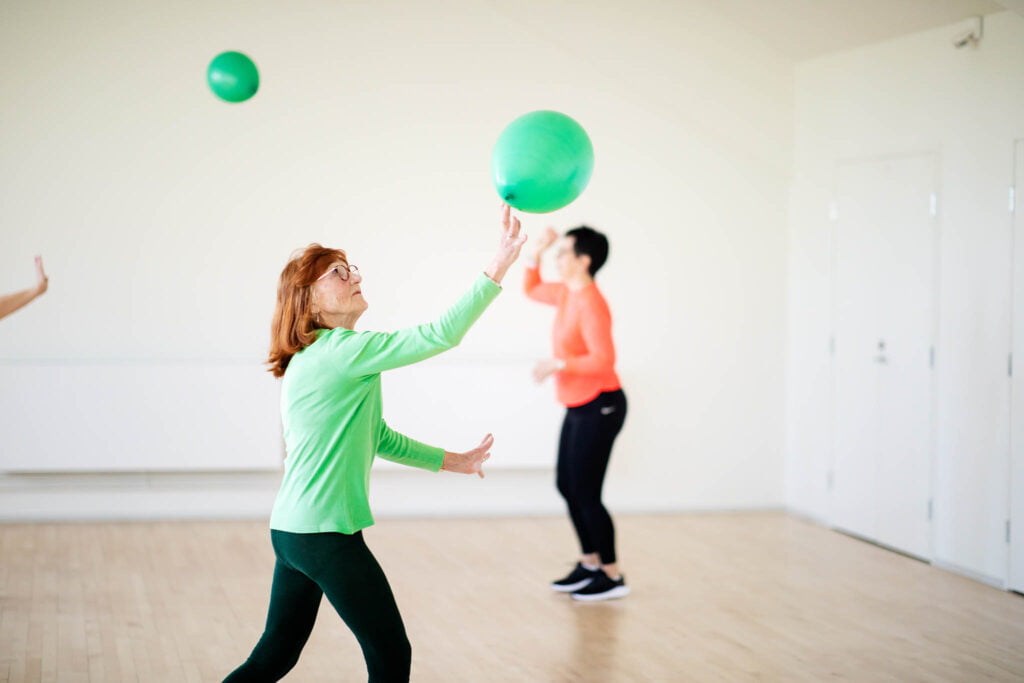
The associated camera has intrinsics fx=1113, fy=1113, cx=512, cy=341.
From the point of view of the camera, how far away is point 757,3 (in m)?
6.60

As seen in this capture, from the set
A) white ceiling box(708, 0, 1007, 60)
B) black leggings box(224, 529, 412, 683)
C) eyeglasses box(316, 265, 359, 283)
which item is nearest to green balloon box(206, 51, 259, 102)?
eyeglasses box(316, 265, 359, 283)

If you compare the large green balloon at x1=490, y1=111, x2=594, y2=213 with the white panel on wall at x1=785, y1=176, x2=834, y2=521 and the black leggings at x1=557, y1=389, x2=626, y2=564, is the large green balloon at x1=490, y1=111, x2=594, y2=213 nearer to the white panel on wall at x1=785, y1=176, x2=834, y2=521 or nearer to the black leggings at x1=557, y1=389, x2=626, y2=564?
the black leggings at x1=557, y1=389, x2=626, y2=564

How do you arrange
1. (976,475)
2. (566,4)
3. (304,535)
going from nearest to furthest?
1. (304,535)
2. (976,475)
3. (566,4)

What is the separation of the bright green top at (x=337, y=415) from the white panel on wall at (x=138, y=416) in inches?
154

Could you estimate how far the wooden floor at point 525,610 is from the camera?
4047 millimetres

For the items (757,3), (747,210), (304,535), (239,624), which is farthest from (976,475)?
(304,535)

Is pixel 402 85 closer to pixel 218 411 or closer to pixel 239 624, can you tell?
pixel 218 411

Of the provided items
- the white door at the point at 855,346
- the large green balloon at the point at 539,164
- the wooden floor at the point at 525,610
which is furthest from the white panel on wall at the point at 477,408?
the large green balloon at the point at 539,164

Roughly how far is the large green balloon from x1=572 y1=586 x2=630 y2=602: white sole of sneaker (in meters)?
2.31

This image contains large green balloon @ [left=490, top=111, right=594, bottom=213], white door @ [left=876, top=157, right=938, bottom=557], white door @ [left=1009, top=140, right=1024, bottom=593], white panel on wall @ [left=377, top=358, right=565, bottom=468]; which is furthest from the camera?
white panel on wall @ [left=377, top=358, right=565, bottom=468]

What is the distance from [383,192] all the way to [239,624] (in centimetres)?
311

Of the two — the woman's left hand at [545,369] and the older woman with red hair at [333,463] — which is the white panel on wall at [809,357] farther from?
the older woman with red hair at [333,463]

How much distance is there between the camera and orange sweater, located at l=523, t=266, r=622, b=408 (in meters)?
4.84

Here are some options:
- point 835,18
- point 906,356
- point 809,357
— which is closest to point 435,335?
point 906,356
